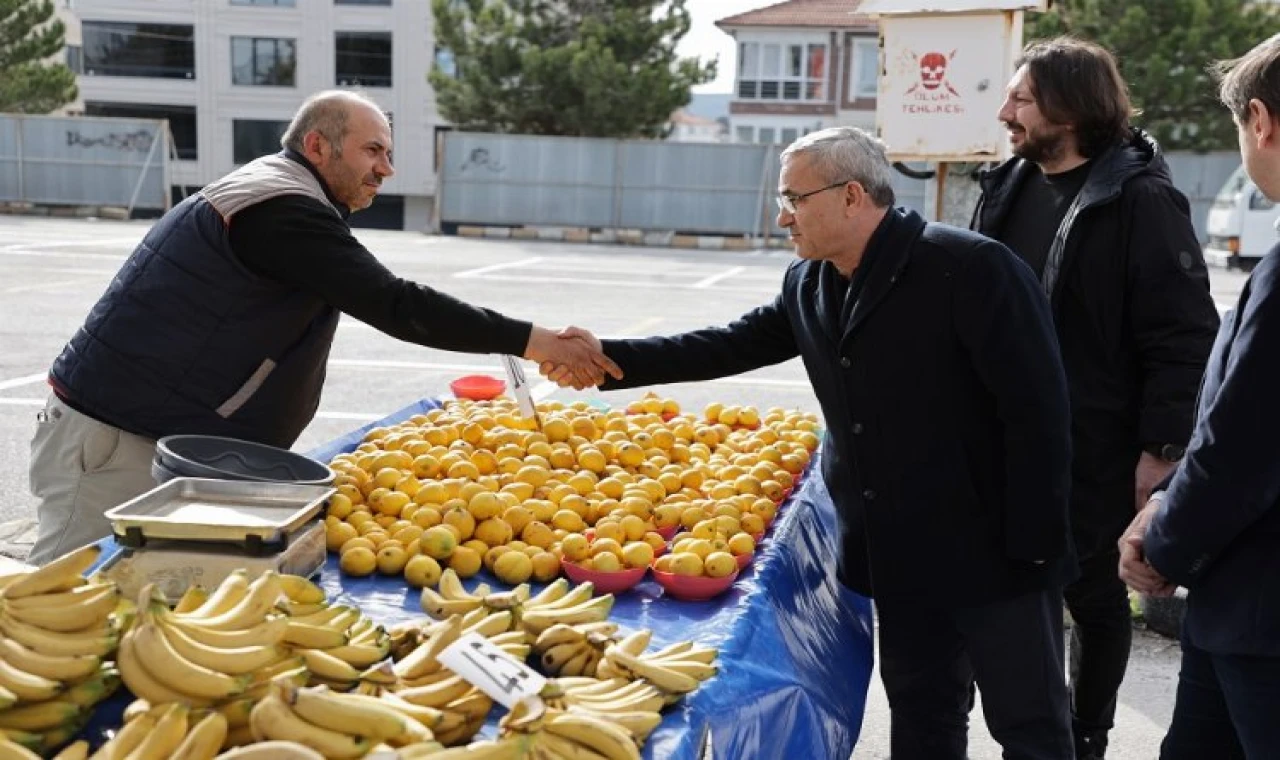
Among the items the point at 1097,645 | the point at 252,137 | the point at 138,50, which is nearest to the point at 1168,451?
the point at 1097,645

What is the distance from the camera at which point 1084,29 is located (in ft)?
90.4

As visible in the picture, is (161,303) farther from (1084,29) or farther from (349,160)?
(1084,29)

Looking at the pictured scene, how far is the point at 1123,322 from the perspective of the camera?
3.62 meters

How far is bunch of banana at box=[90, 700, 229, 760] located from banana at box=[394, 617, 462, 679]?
43cm

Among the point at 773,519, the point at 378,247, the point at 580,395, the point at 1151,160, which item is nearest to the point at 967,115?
the point at 1151,160

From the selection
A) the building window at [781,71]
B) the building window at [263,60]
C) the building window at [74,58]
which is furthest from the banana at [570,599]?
the building window at [74,58]

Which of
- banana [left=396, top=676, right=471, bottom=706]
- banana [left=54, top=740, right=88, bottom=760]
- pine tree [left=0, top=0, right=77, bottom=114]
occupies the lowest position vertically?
banana [left=396, top=676, right=471, bottom=706]

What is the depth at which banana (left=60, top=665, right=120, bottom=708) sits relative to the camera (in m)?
2.14

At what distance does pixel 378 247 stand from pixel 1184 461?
22.0m

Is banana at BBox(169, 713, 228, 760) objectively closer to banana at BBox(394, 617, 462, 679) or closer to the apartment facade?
banana at BBox(394, 617, 462, 679)

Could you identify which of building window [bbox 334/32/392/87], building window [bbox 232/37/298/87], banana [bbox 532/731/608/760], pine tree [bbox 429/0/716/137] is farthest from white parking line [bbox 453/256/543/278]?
building window [bbox 232/37/298/87]

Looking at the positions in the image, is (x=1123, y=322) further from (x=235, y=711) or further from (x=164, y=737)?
(x=164, y=737)

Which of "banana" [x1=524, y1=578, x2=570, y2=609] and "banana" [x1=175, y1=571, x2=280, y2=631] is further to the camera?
"banana" [x1=524, y1=578, x2=570, y2=609]

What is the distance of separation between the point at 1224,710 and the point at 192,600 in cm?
227
